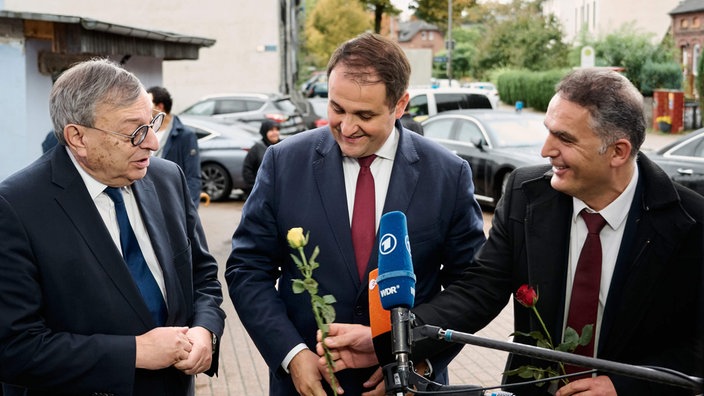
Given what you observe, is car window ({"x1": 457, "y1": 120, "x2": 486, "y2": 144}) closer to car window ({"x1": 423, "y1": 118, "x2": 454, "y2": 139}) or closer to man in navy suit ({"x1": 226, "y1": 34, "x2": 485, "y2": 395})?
car window ({"x1": 423, "y1": 118, "x2": 454, "y2": 139})

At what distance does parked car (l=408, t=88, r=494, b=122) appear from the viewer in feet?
71.1

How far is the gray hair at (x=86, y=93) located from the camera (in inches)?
119

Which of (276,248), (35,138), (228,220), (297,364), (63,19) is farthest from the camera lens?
(228,220)

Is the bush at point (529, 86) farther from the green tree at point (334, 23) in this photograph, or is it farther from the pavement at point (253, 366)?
the pavement at point (253, 366)

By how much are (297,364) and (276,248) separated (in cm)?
46

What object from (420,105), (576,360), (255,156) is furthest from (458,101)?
(576,360)

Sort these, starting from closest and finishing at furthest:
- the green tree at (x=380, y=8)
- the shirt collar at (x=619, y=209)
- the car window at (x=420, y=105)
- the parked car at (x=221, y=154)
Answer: the shirt collar at (x=619, y=209)
the parked car at (x=221, y=154)
the car window at (x=420, y=105)
the green tree at (x=380, y=8)

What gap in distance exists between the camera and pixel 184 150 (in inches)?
355

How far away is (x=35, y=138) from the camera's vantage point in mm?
10562

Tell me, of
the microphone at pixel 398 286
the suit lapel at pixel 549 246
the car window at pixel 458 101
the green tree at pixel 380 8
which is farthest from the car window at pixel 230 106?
the green tree at pixel 380 8

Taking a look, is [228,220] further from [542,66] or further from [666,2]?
[666,2]

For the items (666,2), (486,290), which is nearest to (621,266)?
(486,290)

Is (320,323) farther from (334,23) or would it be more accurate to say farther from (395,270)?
(334,23)

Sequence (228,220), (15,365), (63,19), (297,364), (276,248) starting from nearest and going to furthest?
(15,365), (297,364), (276,248), (63,19), (228,220)
